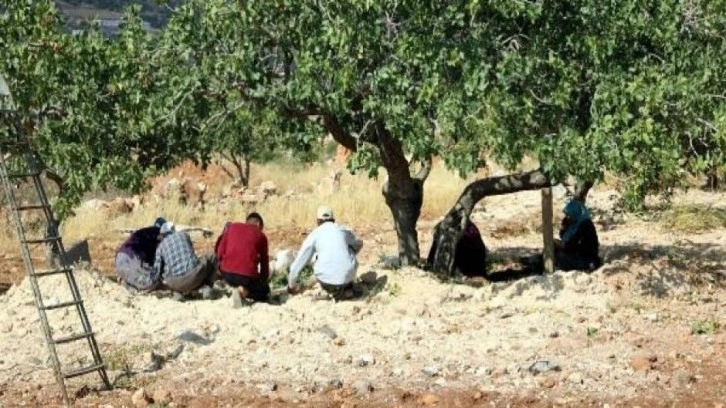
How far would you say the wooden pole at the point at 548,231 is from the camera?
12562 millimetres

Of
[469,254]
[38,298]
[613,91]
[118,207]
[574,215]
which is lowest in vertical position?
[118,207]

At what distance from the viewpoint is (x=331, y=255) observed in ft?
38.2

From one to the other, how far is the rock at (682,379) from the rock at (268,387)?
3309 mm

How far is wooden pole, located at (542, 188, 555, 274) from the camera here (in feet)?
41.2

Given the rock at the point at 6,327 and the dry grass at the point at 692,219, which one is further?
the dry grass at the point at 692,219

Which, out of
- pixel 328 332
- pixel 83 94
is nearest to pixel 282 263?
pixel 328 332

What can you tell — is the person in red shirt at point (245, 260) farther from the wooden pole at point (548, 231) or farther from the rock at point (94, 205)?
the rock at point (94, 205)

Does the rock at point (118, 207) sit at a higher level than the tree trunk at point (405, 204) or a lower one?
lower

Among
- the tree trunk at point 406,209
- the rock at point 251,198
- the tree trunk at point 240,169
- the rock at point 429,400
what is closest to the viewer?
the rock at point 429,400

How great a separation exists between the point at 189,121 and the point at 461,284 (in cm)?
358

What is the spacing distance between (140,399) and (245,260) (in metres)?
3.14

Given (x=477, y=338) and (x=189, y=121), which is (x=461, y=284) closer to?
(x=477, y=338)

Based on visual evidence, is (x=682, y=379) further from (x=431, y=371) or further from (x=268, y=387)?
(x=268, y=387)

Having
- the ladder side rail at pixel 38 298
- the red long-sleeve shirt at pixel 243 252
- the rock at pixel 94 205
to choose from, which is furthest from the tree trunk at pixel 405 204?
the rock at pixel 94 205
